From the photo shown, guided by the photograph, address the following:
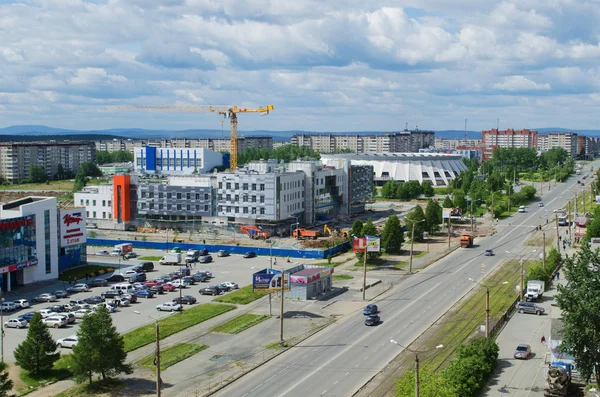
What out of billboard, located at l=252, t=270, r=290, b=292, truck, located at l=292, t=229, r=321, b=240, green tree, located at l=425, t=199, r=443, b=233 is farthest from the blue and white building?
billboard, located at l=252, t=270, r=290, b=292

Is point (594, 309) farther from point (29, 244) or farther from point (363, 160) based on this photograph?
point (363, 160)

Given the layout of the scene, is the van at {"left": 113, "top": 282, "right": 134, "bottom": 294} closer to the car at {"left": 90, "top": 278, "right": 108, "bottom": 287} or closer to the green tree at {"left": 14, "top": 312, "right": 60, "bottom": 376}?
the car at {"left": 90, "top": 278, "right": 108, "bottom": 287}

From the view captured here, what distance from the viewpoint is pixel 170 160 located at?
19550cm

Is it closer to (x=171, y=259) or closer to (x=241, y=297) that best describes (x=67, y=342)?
(x=241, y=297)

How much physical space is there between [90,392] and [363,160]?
15471 centimetres

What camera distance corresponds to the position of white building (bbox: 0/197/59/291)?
7025cm

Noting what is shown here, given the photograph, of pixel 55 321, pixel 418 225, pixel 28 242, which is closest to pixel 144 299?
pixel 55 321

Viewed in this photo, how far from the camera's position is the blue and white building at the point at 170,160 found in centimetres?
19412

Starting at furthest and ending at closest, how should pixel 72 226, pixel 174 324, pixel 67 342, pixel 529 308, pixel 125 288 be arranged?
pixel 72 226 < pixel 125 288 < pixel 529 308 < pixel 174 324 < pixel 67 342

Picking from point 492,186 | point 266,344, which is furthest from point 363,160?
point 266,344

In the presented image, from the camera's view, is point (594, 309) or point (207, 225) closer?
point (594, 309)

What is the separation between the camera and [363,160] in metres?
193

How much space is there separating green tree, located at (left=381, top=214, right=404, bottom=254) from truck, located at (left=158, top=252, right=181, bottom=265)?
27.1m

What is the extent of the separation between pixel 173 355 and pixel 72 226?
123 feet
